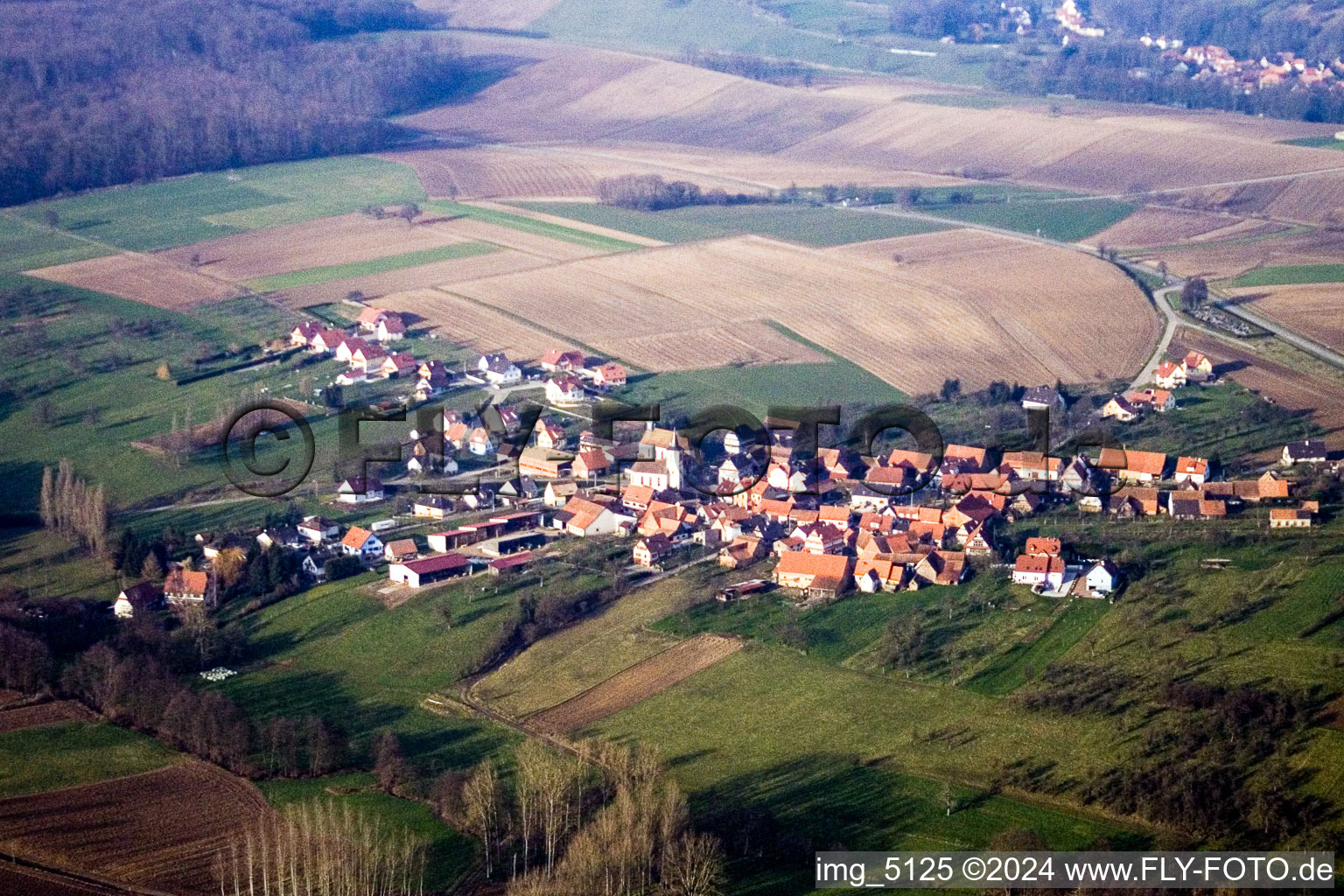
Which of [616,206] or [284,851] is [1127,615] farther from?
[616,206]

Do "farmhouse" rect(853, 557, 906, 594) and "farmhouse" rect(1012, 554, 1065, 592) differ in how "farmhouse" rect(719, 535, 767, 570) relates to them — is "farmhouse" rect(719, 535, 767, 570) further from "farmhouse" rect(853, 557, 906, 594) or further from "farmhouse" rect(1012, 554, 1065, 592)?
"farmhouse" rect(1012, 554, 1065, 592)

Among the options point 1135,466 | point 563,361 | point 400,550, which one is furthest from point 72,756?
point 563,361

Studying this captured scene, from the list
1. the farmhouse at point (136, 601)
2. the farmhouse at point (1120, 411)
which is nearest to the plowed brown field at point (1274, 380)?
the farmhouse at point (1120, 411)

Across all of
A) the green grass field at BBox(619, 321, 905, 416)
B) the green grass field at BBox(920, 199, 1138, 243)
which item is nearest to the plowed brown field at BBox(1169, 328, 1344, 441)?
the green grass field at BBox(619, 321, 905, 416)

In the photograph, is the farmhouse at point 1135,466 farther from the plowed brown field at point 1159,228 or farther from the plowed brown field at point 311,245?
the plowed brown field at point 311,245

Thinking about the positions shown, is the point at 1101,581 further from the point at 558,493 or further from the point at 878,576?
the point at 558,493

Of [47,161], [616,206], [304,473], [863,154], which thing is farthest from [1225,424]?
[47,161]
